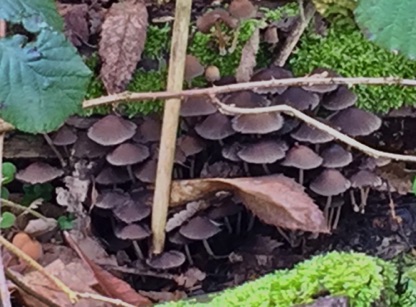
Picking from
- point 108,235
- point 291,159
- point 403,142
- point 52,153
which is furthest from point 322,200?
point 52,153

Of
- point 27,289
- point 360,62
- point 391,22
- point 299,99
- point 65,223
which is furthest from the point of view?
point 360,62

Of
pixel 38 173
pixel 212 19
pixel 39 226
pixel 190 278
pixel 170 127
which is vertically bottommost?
pixel 190 278

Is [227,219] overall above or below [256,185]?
below

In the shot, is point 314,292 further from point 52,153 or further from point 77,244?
point 52,153

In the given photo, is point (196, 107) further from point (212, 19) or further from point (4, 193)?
point (4, 193)

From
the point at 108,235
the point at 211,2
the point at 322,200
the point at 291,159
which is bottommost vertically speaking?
the point at 108,235

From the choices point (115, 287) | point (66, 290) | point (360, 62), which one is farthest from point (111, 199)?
point (360, 62)


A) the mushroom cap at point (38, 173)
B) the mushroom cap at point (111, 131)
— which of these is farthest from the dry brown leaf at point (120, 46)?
the mushroom cap at point (38, 173)
